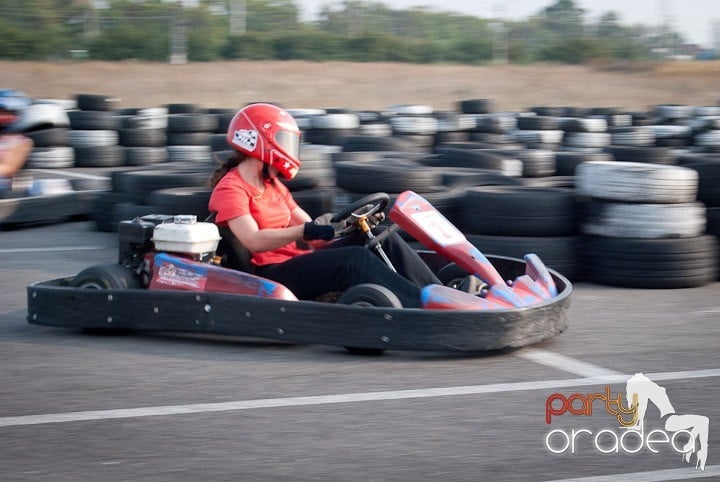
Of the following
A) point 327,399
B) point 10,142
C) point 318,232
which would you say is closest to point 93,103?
point 10,142

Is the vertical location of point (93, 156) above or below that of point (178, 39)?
below

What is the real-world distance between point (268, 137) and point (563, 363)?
1.67 metres

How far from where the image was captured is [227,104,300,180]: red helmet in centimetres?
475

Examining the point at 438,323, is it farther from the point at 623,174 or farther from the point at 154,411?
the point at 623,174

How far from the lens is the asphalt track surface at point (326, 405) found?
302 centimetres

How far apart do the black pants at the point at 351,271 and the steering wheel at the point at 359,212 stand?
10 centimetres

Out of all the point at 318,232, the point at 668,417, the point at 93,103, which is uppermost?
the point at 318,232

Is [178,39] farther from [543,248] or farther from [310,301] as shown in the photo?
[310,301]

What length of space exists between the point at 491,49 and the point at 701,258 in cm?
2537

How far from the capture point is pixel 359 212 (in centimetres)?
472

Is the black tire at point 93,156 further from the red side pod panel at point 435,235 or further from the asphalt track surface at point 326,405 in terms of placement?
the red side pod panel at point 435,235

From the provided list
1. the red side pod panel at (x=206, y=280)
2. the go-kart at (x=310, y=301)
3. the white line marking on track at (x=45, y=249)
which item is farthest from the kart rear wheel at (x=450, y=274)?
the white line marking on track at (x=45, y=249)

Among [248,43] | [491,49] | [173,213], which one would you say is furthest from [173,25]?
[173,213]

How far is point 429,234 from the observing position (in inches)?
184
